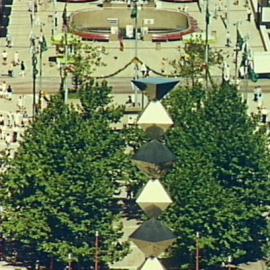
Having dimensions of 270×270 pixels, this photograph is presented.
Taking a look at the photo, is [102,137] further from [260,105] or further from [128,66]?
[128,66]

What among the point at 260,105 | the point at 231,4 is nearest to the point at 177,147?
the point at 260,105

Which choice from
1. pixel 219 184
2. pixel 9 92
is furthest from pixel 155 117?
pixel 9 92

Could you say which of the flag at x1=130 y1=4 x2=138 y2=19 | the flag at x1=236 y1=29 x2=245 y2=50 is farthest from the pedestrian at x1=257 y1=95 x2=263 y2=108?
the flag at x1=130 y1=4 x2=138 y2=19

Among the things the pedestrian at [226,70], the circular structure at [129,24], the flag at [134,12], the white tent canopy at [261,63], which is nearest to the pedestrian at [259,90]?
the pedestrian at [226,70]

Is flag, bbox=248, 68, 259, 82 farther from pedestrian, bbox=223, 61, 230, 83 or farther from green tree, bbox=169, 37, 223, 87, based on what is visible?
green tree, bbox=169, 37, 223, 87

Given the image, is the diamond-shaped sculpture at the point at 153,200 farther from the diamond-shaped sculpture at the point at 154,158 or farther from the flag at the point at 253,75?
the flag at the point at 253,75

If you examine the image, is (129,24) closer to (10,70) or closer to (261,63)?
(10,70)
